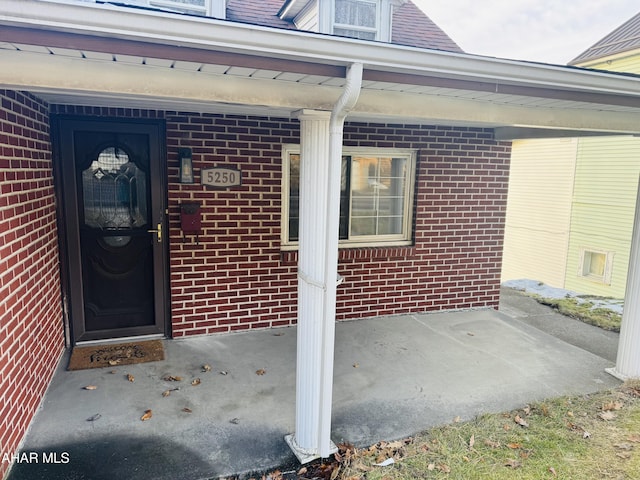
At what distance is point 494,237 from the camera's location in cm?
615

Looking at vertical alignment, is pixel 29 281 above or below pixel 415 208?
below

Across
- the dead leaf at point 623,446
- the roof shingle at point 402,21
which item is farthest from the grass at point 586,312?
the roof shingle at point 402,21

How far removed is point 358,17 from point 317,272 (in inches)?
176

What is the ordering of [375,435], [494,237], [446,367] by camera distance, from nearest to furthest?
[375,435] → [446,367] → [494,237]

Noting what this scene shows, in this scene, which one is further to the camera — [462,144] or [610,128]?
[462,144]

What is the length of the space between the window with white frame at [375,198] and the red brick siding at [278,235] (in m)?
0.14

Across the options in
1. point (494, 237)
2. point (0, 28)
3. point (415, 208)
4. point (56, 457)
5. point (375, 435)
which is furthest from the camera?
point (494, 237)

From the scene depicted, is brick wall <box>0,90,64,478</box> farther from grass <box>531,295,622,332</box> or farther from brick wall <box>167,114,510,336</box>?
grass <box>531,295,622,332</box>

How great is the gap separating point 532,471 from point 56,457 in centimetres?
303

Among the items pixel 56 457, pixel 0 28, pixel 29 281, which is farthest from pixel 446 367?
pixel 0 28

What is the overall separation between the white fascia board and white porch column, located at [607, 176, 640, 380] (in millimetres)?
1690

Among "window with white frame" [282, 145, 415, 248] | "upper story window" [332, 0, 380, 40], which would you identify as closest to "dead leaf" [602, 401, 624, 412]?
"window with white frame" [282, 145, 415, 248]

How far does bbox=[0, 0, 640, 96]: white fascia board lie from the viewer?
1845mm

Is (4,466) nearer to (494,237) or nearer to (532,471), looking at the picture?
(532,471)
